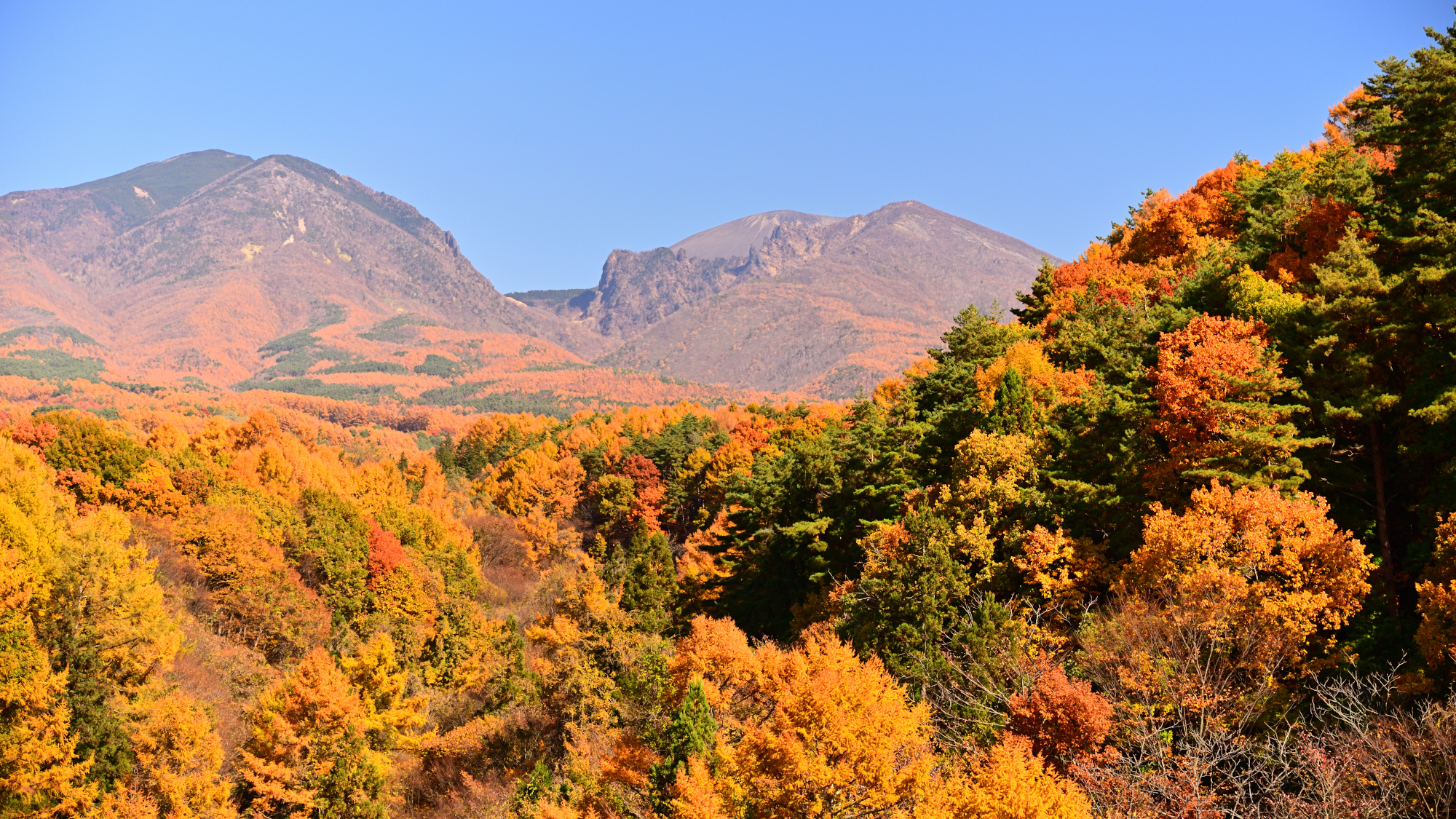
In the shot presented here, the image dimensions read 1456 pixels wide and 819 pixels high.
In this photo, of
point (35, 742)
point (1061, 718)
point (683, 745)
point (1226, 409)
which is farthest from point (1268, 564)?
point (35, 742)

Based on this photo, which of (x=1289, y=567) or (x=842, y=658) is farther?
(x=842, y=658)

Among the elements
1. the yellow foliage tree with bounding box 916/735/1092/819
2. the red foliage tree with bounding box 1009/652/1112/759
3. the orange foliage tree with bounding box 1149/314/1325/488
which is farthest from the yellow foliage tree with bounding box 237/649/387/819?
the orange foliage tree with bounding box 1149/314/1325/488

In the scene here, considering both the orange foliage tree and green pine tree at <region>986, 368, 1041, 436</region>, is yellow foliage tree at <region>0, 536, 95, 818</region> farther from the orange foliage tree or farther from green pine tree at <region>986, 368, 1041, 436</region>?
the orange foliage tree

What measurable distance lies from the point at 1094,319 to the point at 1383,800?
1529 inches

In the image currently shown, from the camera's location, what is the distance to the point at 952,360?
57.0 m

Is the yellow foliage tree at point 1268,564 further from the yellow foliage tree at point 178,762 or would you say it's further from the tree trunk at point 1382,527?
the yellow foliage tree at point 178,762

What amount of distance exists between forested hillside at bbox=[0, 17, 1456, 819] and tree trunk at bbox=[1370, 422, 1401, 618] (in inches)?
4.6

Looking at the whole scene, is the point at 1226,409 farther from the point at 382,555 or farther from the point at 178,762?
the point at 382,555

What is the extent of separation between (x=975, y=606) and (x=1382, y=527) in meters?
11.9

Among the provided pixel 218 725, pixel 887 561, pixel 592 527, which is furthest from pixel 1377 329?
pixel 592 527

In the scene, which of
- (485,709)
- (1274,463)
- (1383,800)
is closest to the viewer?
(1383,800)

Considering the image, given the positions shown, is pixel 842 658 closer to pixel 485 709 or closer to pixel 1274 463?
pixel 1274 463

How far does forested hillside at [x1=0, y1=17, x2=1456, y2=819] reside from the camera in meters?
24.4

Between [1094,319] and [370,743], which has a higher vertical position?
[1094,319]
